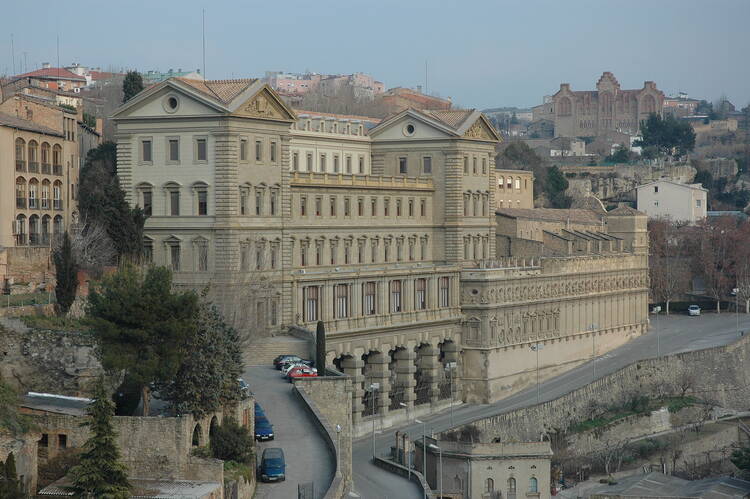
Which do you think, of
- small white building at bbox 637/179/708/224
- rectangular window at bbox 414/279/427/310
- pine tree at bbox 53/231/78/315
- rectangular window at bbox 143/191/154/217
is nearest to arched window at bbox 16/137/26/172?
rectangular window at bbox 143/191/154/217

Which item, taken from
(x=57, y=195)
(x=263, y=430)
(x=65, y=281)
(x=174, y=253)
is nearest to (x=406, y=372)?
(x=174, y=253)

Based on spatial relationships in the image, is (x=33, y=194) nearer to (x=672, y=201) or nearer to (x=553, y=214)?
(x=553, y=214)

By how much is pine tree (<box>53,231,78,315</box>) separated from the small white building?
85306 mm

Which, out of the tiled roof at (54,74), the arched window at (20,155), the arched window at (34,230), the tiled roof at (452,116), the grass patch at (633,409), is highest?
the tiled roof at (54,74)

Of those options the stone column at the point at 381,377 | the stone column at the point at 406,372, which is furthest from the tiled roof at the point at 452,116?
the stone column at the point at 381,377

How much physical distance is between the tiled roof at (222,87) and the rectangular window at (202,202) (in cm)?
461

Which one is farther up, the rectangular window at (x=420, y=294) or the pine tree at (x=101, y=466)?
the rectangular window at (x=420, y=294)

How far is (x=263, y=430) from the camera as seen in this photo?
183ft

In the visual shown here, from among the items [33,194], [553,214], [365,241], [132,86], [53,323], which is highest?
[132,86]

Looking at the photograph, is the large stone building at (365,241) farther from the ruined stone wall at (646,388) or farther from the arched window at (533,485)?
the arched window at (533,485)

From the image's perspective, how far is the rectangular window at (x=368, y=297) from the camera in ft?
270

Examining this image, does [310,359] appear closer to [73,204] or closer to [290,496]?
[73,204]

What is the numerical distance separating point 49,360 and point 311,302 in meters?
25.2

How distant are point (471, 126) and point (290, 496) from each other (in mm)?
47878
